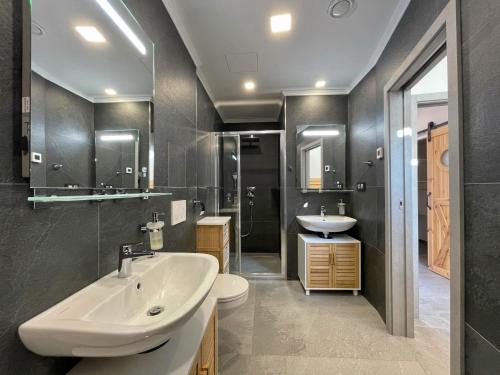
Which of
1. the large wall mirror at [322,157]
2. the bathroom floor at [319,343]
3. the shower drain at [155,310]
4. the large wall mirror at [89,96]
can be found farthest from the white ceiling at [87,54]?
the large wall mirror at [322,157]

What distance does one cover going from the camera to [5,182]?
0.56 metres

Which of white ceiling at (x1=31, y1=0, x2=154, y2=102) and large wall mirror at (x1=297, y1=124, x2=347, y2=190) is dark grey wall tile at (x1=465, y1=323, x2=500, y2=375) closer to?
white ceiling at (x1=31, y1=0, x2=154, y2=102)

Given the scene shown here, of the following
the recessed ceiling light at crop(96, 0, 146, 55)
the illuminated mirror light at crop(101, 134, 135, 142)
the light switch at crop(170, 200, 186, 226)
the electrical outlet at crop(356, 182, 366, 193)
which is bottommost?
the light switch at crop(170, 200, 186, 226)

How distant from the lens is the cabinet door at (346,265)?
2.38m

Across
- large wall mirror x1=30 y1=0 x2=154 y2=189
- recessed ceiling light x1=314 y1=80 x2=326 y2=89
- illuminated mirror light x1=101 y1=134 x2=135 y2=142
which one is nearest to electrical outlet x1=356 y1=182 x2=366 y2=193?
A: recessed ceiling light x1=314 y1=80 x2=326 y2=89

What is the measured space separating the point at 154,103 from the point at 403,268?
2.24 meters

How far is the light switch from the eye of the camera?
1600mm

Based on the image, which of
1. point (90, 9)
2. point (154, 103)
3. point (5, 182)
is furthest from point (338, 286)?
point (90, 9)

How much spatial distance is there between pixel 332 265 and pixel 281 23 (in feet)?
8.02

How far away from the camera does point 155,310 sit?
0.92 metres

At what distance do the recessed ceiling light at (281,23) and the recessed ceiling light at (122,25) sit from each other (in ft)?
3.56

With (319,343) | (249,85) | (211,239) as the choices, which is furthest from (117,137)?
(249,85)

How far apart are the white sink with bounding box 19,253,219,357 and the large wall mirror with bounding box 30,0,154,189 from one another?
1.31 ft

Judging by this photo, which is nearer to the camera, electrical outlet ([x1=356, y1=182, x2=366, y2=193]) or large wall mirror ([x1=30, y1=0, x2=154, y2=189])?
large wall mirror ([x1=30, y1=0, x2=154, y2=189])
